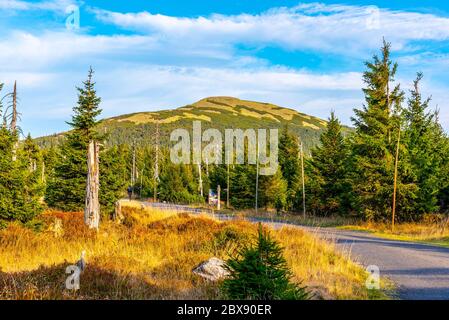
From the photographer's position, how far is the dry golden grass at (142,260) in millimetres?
7641

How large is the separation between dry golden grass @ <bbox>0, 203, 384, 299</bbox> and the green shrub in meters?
0.69

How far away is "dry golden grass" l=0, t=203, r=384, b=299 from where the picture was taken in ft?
25.1

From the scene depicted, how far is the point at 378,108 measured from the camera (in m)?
29.8

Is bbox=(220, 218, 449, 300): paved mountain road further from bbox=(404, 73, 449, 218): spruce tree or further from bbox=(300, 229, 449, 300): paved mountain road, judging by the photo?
bbox=(404, 73, 449, 218): spruce tree

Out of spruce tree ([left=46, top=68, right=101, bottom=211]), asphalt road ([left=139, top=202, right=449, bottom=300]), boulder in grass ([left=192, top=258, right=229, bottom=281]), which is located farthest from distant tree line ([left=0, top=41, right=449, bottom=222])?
asphalt road ([left=139, top=202, right=449, bottom=300])

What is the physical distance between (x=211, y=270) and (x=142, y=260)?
2336 millimetres

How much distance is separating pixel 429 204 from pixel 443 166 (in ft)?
15.0

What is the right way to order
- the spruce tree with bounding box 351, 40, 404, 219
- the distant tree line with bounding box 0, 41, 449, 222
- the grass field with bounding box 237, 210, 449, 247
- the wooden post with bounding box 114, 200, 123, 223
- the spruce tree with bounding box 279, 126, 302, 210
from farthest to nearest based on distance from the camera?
the spruce tree with bounding box 279, 126, 302, 210, the spruce tree with bounding box 351, 40, 404, 219, the grass field with bounding box 237, 210, 449, 247, the wooden post with bounding box 114, 200, 123, 223, the distant tree line with bounding box 0, 41, 449, 222

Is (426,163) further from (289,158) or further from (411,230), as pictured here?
(289,158)

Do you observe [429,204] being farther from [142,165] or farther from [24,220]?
[142,165]

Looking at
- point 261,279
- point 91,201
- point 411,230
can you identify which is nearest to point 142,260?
point 261,279

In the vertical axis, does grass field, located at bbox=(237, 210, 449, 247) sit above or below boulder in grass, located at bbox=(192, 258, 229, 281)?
below

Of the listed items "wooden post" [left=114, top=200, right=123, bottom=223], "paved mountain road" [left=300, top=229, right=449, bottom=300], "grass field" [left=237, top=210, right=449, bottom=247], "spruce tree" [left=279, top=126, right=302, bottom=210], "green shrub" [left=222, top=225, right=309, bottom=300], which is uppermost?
"spruce tree" [left=279, top=126, right=302, bottom=210]
